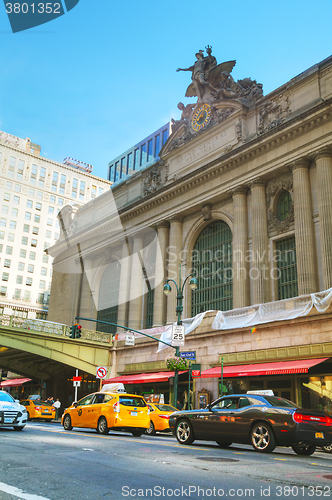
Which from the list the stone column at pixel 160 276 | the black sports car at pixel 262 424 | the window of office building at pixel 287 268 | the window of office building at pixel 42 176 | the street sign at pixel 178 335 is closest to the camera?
the black sports car at pixel 262 424

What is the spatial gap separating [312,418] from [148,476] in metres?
6.05

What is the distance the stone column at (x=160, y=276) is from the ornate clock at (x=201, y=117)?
9003 mm

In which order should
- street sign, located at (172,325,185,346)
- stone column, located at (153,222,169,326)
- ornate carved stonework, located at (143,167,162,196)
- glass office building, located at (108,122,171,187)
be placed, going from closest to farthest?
street sign, located at (172,325,185,346) → stone column, located at (153,222,169,326) → ornate carved stonework, located at (143,167,162,196) → glass office building, located at (108,122,171,187)

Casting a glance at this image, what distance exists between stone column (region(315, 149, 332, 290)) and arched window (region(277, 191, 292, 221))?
3.49m

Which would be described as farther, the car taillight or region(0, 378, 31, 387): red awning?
region(0, 378, 31, 387): red awning

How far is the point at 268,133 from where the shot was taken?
32.0 metres

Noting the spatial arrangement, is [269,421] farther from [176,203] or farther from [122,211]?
[122,211]

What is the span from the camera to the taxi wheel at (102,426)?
642 inches

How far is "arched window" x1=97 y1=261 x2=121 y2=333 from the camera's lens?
158 feet

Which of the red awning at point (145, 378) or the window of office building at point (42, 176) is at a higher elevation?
the window of office building at point (42, 176)

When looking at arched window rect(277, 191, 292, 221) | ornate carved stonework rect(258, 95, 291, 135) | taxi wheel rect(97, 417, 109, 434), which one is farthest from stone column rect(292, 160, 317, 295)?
taxi wheel rect(97, 417, 109, 434)

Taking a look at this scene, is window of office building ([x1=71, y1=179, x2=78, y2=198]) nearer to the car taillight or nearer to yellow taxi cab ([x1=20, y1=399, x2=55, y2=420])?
yellow taxi cab ([x1=20, y1=399, x2=55, y2=420])

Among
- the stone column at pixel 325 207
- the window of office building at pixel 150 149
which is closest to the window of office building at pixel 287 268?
the stone column at pixel 325 207

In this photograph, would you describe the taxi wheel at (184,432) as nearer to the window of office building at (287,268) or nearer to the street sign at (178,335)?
the street sign at (178,335)
